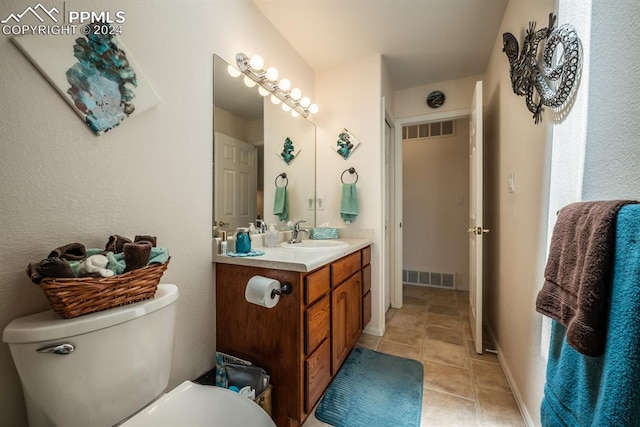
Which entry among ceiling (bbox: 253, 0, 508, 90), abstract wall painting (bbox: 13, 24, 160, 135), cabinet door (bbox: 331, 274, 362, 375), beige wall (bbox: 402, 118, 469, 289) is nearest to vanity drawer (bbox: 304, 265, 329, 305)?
cabinet door (bbox: 331, 274, 362, 375)

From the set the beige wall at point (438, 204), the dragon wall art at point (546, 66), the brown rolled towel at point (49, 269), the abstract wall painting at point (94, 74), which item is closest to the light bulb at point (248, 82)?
the abstract wall painting at point (94, 74)

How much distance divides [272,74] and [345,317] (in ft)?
5.70

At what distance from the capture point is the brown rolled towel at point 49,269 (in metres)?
0.65

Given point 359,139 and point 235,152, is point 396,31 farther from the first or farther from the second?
point 235,152

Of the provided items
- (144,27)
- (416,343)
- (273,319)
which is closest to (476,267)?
(416,343)

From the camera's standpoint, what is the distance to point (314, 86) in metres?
2.45

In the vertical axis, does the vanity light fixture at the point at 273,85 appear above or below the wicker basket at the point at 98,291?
above

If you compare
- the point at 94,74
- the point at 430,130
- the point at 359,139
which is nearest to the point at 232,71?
the point at 94,74

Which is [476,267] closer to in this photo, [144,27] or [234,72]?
[234,72]

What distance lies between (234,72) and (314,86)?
3.62ft

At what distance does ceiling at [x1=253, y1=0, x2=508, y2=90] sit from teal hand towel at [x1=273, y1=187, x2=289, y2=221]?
1.22 m

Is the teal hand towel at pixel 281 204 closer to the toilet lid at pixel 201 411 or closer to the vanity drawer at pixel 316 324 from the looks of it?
the vanity drawer at pixel 316 324

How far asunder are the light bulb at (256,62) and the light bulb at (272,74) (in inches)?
3.5

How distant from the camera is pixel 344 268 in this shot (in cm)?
161
